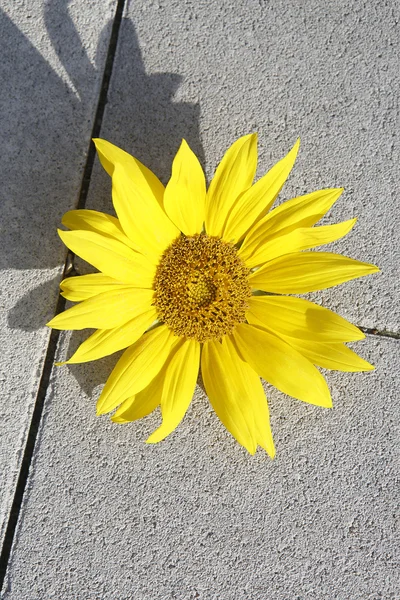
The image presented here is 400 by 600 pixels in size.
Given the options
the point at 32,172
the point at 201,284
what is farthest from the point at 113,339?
the point at 32,172

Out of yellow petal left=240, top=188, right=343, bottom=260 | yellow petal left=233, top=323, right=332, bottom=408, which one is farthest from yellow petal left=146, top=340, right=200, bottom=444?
yellow petal left=240, top=188, right=343, bottom=260

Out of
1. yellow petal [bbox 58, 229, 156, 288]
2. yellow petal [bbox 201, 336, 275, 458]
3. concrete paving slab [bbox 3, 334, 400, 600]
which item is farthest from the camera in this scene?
concrete paving slab [bbox 3, 334, 400, 600]

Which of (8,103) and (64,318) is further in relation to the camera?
(8,103)

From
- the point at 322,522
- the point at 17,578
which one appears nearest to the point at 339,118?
the point at 322,522

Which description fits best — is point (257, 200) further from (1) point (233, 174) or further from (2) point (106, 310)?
(2) point (106, 310)

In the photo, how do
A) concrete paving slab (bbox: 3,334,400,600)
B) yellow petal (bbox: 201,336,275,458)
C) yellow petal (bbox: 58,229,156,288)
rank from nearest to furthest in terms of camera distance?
yellow petal (bbox: 58,229,156,288) → yellow petal (bbox: 201,336,275,458) → concrete paving slab (bbox: 3,334,400,600)

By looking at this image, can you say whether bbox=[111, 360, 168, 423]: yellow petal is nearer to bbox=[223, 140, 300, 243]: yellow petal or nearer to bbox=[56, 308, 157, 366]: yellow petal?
bbox=[56, 308, 157, 366]: yellow petal

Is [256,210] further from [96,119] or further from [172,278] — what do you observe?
[96,119]
